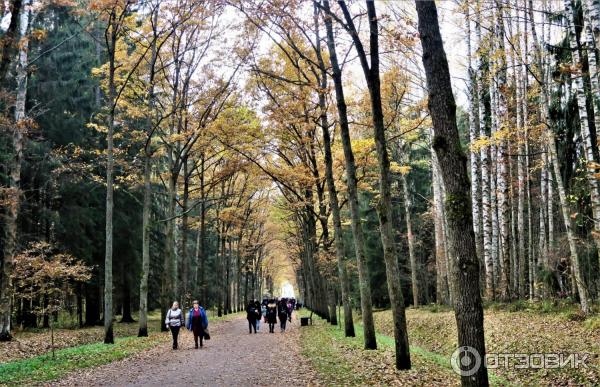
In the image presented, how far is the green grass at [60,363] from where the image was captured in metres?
9.39

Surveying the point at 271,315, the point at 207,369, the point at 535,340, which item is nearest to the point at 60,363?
the point at 207,369

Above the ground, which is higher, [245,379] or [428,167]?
[428,167]

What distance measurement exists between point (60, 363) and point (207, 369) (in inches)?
148

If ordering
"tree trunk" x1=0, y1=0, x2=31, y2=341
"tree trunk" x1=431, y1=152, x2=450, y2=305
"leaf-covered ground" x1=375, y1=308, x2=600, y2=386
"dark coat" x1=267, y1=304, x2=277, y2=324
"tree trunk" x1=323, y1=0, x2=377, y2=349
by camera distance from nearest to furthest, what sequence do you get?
1. "leaf-covered ground" x1=375, y1=308, x2=600, y2=386
2. "tree trunk" x1=323, y1=0, x2=377, y2=349
3. "tree trunk" x1=0, y1=0, x2=31, y2=341
4. "dark coat" x1=267, y1=304, x2=277, y2=324
5. "tree trunk" x1=431, y1=152, x2=450, y2=305

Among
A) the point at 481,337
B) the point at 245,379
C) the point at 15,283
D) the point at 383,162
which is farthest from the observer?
the point at 15,283

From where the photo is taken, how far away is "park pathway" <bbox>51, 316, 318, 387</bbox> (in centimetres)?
877

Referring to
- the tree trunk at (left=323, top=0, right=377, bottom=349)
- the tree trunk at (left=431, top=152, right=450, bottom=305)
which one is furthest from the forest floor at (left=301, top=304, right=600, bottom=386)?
the tree trunk at (left=431, top=152, right=450, bottom=305)

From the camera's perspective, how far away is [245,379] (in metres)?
8.89

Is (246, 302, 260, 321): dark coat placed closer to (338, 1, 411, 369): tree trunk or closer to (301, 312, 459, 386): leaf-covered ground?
(301, 312, 459, 386): leaf-covered ground

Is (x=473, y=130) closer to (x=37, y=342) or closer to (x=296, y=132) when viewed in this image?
(x=296, y=132)

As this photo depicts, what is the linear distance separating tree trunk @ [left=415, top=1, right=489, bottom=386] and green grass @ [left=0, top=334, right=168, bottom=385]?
8218 mm

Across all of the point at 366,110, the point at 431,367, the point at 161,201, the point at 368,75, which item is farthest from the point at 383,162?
the point at 161,201

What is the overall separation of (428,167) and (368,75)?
24364 mm

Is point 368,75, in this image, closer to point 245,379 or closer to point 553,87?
point 245,379
